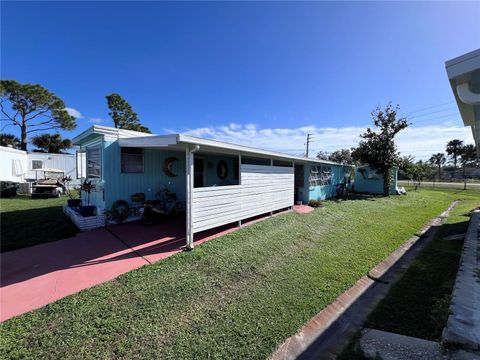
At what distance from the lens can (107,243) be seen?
5285mm

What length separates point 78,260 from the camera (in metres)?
4.38

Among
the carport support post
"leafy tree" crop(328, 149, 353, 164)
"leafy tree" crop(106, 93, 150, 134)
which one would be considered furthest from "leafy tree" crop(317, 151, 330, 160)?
the carport support post

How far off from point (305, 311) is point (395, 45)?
10.8m

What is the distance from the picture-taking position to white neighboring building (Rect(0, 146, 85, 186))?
14.4 m

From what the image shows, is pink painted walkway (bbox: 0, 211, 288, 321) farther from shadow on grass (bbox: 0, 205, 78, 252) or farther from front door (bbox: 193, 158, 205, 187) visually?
front door (bbox: 193, 158, 205, 187)

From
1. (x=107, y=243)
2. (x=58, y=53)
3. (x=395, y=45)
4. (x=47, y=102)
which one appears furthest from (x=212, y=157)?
(x=47, y=102)

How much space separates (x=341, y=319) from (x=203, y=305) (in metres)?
1.94

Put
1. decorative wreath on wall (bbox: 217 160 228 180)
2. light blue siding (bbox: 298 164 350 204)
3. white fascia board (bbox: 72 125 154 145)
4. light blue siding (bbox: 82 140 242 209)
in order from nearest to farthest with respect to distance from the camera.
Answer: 1. white fascia board (bbox: 72 125 154 145)
2. light blue siding (bbox: 82 140 242 209)
3. decorative wreath on wall (bbox: 217 160 228 180)
4. light blue siding (bbox: 298 164 350 204)

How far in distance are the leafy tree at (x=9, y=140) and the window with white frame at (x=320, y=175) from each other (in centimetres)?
3068

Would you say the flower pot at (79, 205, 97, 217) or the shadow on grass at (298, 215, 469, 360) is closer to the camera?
the shadow on grass at (298, 215, 469, 360)

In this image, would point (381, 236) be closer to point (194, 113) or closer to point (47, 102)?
point (194, 113)

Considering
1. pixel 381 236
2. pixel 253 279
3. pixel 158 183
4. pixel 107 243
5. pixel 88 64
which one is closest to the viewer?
pixel 253 279

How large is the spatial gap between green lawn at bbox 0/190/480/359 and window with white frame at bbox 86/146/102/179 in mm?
4460

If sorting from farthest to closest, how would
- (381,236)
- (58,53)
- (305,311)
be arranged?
(58,53) → (381,236) → (305,311)
